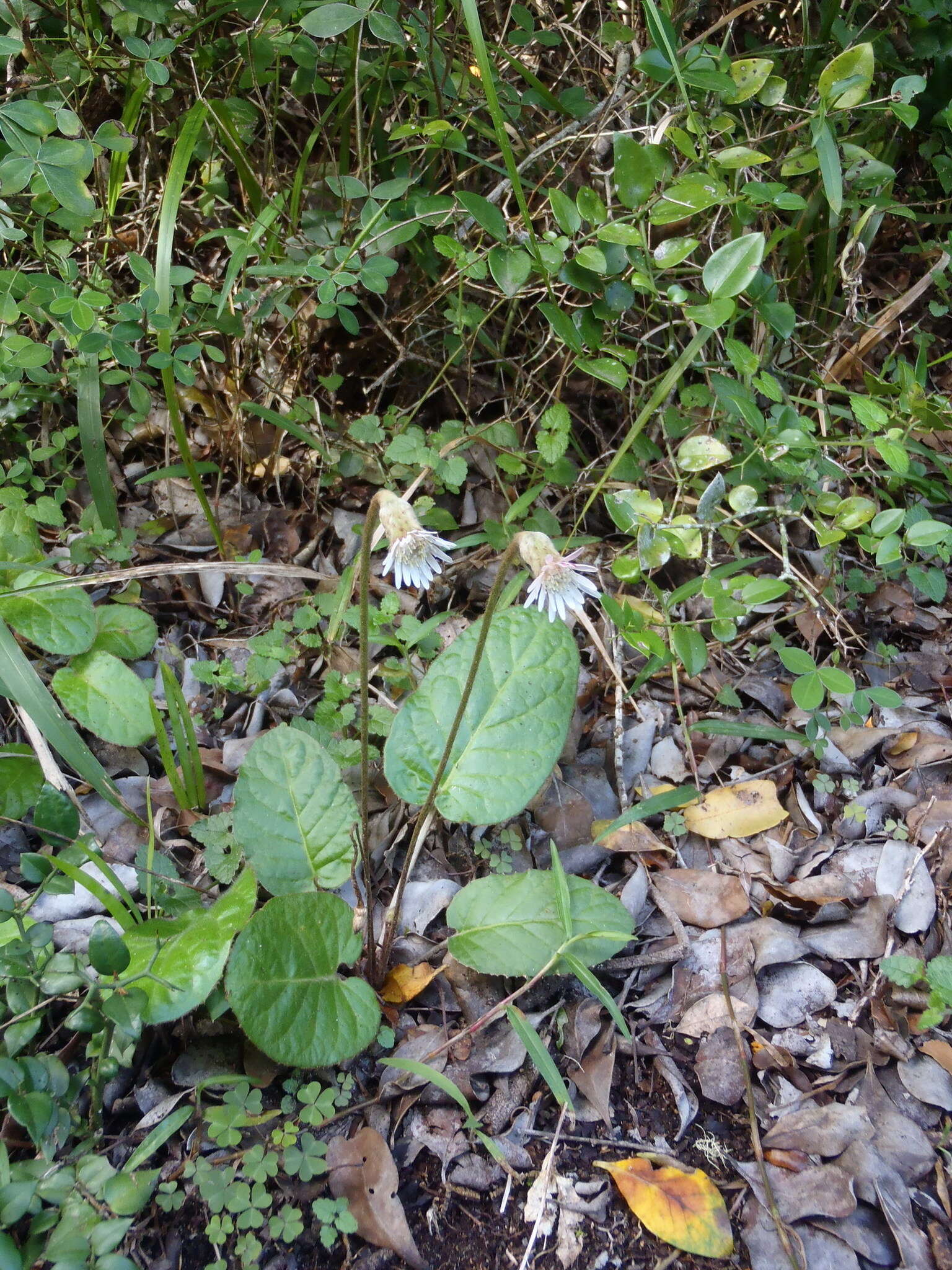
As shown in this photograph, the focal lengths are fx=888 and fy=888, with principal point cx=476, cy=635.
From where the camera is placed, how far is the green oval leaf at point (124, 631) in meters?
1.83

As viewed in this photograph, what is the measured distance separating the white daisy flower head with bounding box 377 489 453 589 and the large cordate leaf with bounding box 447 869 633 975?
0.59m

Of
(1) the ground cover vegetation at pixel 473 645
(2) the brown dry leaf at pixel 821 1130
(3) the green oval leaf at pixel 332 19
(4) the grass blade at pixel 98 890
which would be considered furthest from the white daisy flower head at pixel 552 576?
(3) the green oval leaf at pixel 332 19

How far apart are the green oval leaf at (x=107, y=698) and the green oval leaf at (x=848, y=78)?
178 centimetres

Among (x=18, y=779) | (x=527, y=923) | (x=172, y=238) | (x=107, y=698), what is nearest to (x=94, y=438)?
(x=172, y=238)

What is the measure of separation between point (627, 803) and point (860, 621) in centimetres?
90

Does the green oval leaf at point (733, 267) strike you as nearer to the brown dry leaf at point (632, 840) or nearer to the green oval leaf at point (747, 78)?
the green oval leaf at point (747, 78)

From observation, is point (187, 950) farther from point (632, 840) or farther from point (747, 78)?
point (747, 78)

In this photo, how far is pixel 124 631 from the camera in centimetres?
184

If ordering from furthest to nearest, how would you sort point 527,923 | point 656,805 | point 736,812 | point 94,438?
point 94,438
point 736,812
point 656,805
point 527,923

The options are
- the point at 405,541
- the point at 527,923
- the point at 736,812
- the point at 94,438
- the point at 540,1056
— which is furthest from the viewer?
the point at 94,438

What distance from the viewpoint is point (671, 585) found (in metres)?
2.32

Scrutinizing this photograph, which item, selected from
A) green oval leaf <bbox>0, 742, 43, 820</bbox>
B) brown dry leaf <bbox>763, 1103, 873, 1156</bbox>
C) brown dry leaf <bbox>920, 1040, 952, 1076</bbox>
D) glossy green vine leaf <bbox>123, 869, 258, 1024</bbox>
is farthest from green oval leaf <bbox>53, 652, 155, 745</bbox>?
brown dry leaf <bbox>920, 1040, 952, 1076</bbox>

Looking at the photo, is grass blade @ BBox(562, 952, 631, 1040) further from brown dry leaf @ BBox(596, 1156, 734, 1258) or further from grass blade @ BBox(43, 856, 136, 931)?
grass blade @ BBox(43, 856, 136, 931)

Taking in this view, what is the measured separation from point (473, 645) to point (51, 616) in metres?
0.83
